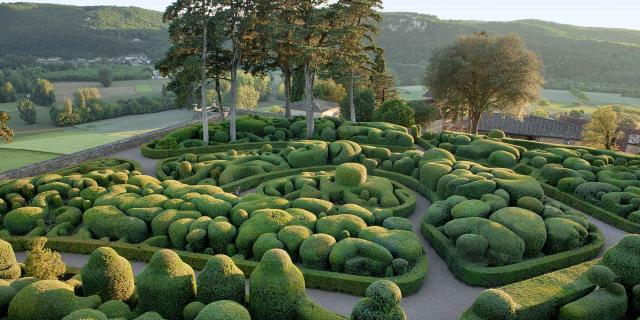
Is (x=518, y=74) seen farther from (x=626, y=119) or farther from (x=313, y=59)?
(x=626, y=119)

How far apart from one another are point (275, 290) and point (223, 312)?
1951 mm

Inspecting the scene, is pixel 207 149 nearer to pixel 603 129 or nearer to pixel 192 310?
pixel 192 310

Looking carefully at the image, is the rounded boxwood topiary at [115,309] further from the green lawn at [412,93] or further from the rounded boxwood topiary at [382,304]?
the green lawn at [412,93]

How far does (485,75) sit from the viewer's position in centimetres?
4562

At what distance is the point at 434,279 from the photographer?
1873 cm

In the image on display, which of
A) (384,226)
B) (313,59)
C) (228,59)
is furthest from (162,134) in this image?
(384,226)

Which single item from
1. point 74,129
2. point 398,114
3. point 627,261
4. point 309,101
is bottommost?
point 74,129

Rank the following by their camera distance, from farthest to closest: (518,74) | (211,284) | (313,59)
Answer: (518,74)
(313,59)
(211,284)

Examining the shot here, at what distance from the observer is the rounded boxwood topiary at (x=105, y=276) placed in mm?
14266

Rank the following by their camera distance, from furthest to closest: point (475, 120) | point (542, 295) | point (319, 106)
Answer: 1. point (319, 106)
2. point (475, 120)
3. point (542, 295)

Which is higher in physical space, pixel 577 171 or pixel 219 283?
pixel 577 171

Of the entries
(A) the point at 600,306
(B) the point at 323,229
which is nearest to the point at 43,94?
(B) the point at 323,229

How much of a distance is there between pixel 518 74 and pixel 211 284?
138ft

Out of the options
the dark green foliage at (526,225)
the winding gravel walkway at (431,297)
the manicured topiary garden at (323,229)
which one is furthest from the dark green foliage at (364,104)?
the winding gravel walkway at (431,297)
